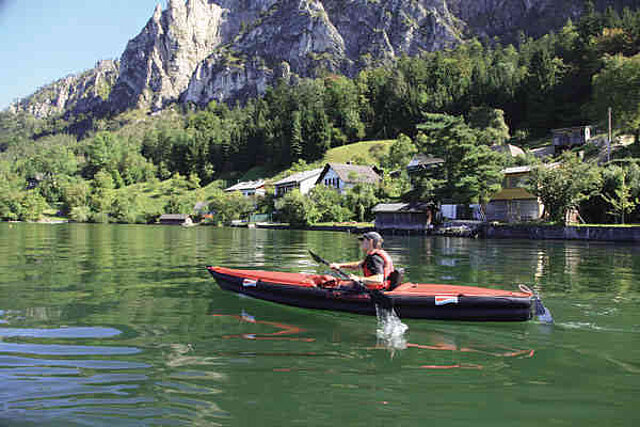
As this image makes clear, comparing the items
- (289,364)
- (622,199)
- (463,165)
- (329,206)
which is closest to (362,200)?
(329,206)

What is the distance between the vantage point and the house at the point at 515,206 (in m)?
46.6

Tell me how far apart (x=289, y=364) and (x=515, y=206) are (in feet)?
151

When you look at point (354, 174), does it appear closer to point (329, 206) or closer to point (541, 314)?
point (329, 206)

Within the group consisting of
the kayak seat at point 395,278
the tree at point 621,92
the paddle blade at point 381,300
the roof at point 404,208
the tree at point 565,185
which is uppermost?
the tree at point 621,92

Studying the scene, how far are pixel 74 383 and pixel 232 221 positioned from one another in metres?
77.4

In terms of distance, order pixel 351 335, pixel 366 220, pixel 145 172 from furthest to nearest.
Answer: pixel 145 172 < pixel 366 220 < pixel 351 335

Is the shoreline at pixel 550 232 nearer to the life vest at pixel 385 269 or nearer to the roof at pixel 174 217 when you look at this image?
the life vest at pixel 385 269

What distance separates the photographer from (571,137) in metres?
72.7

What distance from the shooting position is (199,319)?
1034 cm

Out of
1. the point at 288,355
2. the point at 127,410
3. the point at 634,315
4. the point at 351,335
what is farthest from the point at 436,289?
the point at 127,410

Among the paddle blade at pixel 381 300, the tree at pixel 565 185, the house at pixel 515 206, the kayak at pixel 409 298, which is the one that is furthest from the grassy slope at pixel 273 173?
the paddle blade at pixel 381 300

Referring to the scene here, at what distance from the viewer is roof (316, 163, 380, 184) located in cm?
7419

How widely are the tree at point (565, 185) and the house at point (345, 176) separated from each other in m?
33.1

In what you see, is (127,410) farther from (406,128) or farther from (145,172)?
(145,172)
